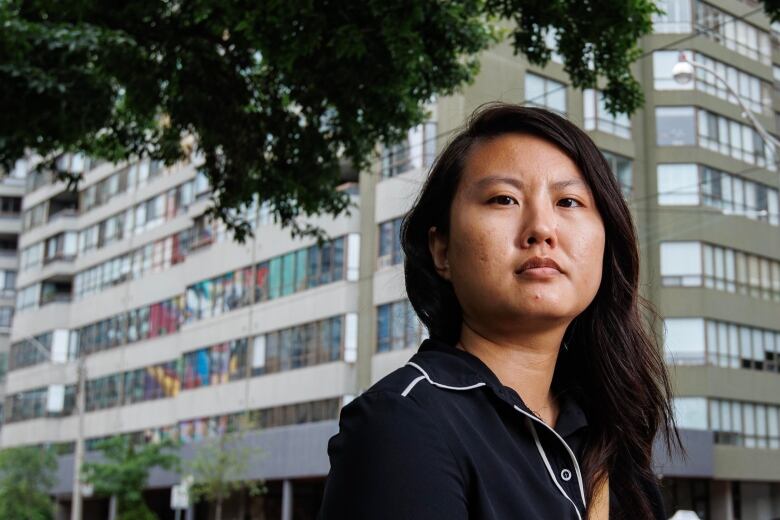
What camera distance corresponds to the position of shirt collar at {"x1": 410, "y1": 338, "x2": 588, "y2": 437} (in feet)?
4.81

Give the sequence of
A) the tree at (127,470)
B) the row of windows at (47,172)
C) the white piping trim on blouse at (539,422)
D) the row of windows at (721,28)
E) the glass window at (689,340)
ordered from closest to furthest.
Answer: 1. the white piping trim on blouse at (539,422)
2. the row of windows at (721,28)
3. the glass window at (689,340)
4. the tree at (127,470)
5. the row of windows at (47,172)

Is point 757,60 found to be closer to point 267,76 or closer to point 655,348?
point 267,76

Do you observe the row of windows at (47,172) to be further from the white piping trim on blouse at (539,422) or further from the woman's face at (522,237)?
the white piping trim on blouse at (539,422)

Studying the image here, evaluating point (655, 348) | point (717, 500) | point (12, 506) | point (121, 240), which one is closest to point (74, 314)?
point (121, 240)

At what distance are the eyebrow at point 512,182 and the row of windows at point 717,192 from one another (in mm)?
18581

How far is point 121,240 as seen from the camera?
51625 millimetres

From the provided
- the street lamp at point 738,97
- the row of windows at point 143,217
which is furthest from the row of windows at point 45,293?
the street lamp at point 738,97

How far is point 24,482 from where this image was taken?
46500 mm

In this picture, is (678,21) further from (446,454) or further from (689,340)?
(446,454)

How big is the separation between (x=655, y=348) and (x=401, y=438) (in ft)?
2.44

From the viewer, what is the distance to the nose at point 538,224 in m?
1.57

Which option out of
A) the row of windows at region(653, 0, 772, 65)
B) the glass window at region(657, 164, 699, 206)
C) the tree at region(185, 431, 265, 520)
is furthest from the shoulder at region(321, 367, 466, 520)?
the tree at region(185, 431, 265, 520)

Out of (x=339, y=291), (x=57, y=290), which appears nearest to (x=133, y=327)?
(x=57, y=290)

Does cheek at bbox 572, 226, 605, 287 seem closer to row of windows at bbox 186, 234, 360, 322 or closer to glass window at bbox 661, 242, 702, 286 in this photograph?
glass window at bbox 661, 242, 702, 286
